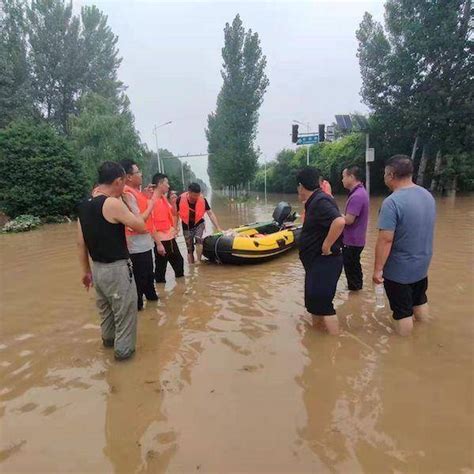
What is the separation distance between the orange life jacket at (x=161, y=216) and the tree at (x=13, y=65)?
20.8 meters

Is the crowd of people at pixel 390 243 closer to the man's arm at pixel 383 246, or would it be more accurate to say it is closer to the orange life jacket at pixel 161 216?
the man's arm at pixel 383 246

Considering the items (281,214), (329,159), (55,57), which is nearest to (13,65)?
(55,57)

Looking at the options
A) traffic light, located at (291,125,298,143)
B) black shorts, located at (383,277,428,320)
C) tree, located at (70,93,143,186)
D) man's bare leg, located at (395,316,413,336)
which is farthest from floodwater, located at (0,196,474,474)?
tree, located at (70,93,143,186)

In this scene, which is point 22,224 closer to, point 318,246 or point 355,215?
point 355,215

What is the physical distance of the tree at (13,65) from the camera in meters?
22.2

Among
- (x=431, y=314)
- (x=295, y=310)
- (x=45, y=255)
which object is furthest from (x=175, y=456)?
(x=45, y=255)

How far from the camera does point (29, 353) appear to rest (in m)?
4.02

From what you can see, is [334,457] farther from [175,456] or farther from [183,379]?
[183,379]

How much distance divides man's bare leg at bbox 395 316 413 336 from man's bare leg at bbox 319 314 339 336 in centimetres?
60

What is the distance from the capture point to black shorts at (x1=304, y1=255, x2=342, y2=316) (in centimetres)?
382

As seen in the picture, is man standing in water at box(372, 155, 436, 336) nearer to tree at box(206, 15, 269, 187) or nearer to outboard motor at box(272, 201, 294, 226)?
outboard motor at box(272, 201, 294, 226)

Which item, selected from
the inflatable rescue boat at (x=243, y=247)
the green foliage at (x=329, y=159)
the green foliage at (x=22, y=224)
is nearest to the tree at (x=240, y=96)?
the green foliage at (x=329, y=159)

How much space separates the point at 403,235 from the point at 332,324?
115 centimetres

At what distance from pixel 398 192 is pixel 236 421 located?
241cm
